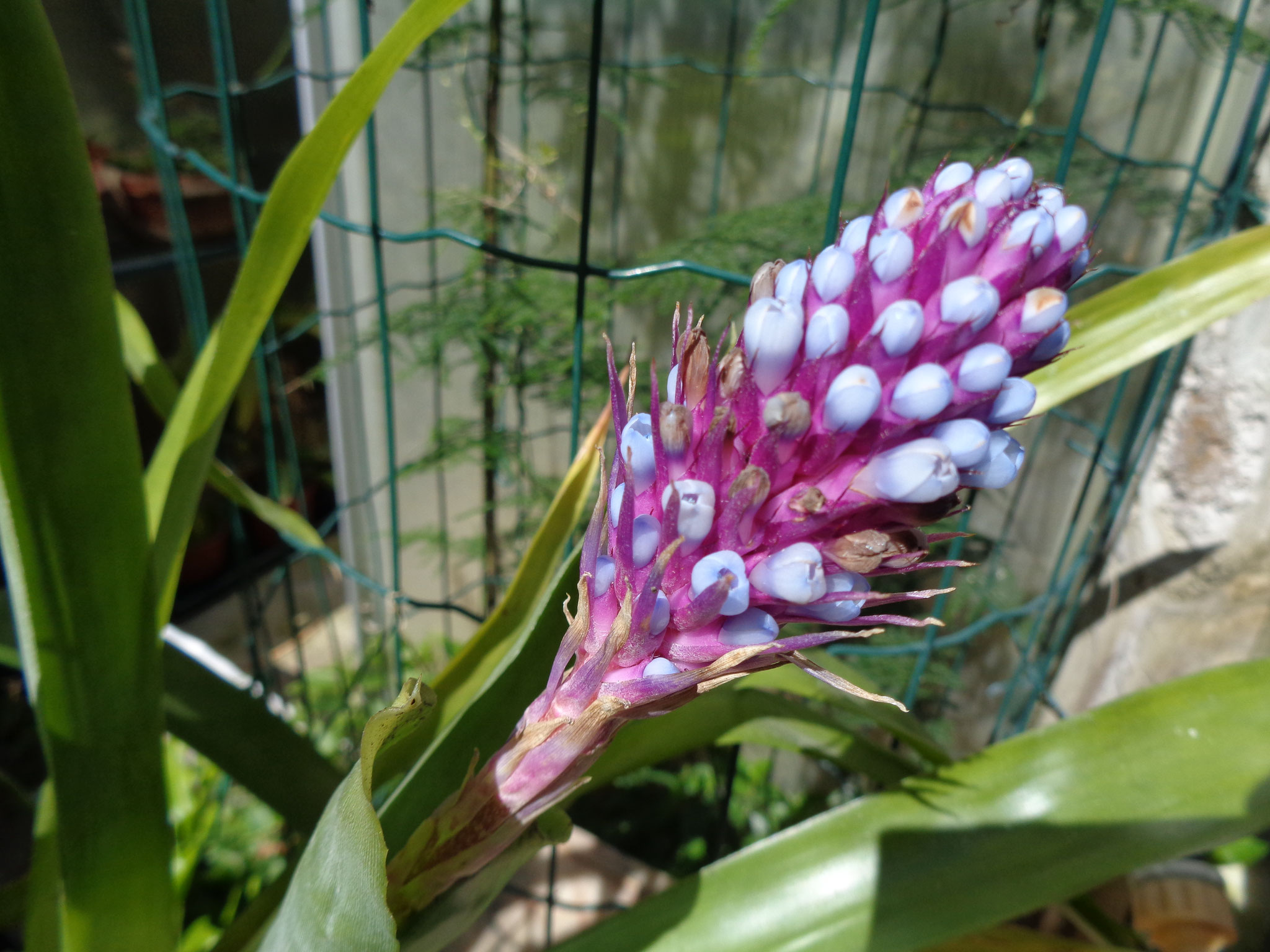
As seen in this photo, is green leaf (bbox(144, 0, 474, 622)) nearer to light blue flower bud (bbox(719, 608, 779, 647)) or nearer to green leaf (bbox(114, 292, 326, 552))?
green leaf (bbox(114, 292, 326, 552))

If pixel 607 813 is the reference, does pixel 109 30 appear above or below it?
above

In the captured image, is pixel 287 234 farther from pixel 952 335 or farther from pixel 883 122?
pixel 883 122

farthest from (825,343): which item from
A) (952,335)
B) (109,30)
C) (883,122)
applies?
(109,30)

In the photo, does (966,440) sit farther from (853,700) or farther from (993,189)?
(853,700)

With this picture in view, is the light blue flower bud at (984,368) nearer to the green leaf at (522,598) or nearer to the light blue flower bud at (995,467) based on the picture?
the light blue flower bud at (995,467)

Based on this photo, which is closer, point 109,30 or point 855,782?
point 855,782

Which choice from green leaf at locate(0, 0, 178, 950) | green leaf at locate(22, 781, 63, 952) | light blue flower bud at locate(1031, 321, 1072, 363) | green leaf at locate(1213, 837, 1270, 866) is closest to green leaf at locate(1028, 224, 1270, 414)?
light blue flower bud at locate(1031, 321, 1072, 363)
